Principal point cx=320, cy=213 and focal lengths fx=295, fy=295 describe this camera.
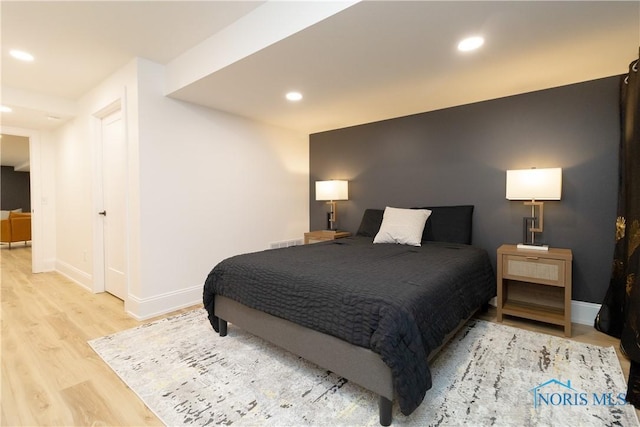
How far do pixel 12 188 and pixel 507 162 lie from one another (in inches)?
508

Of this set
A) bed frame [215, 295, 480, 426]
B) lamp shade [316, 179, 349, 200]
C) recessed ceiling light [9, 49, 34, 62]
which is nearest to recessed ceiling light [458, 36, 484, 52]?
bed frame [215, 295, 480, 426]

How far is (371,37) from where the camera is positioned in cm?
187

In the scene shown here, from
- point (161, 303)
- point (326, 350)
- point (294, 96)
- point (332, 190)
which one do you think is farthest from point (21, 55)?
point (326, 350)

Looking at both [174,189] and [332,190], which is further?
[332,190]

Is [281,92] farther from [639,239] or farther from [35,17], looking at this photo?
[639,239]

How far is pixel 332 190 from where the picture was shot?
3.98 metres

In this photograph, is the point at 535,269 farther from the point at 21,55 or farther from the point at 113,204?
the point at 21,55

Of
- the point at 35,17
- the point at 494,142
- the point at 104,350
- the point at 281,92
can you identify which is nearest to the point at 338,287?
the point at 104,350

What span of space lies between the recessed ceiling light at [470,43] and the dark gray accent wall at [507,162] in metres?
1.23

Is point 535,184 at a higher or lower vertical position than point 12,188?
lower

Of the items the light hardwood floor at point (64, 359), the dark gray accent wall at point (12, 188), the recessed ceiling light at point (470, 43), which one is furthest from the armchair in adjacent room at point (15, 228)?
the recessed ceiling light at point (470, 43)

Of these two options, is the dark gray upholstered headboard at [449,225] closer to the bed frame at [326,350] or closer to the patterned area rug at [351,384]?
the patterned area rug at [351,384]

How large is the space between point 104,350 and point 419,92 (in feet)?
11.1

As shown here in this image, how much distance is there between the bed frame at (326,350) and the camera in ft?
4.55
